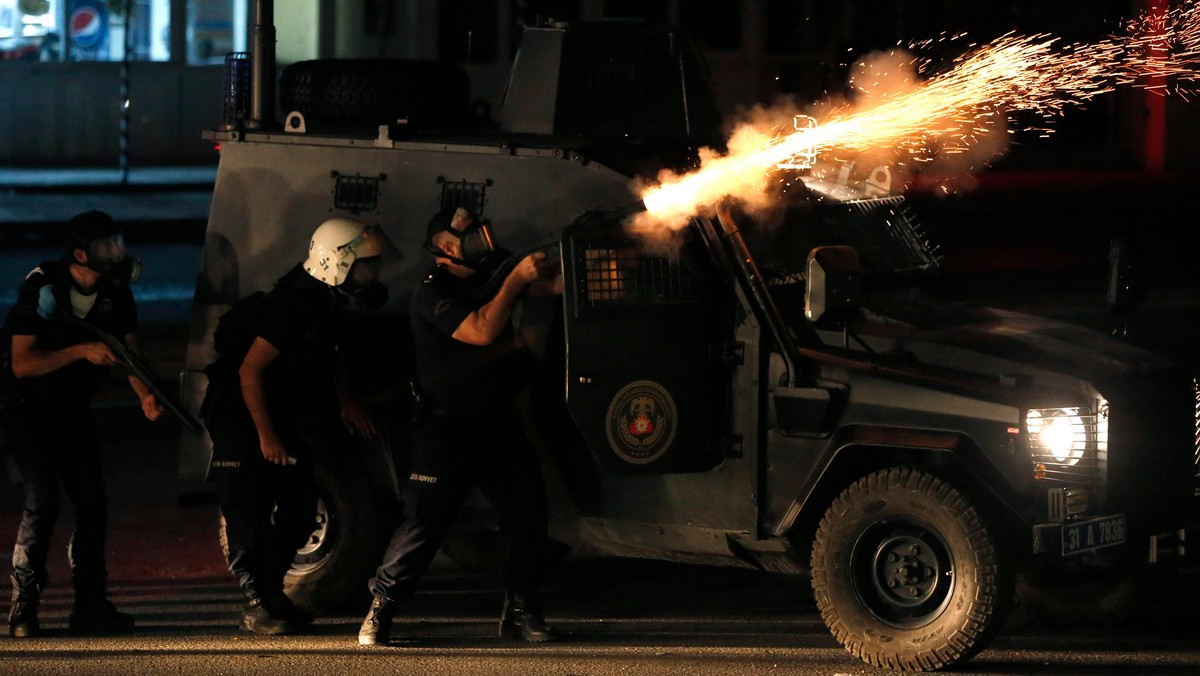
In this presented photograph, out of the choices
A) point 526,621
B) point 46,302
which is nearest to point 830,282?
point 526,621

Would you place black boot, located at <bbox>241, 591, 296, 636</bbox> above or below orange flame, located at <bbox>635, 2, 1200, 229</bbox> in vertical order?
below

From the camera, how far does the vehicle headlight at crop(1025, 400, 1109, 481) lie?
644 cm

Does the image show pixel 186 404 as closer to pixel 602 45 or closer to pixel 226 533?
pixel 226 533

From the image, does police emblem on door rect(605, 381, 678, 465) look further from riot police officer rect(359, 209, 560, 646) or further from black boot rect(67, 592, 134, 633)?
black boot rect(67, 592, 134, 633)

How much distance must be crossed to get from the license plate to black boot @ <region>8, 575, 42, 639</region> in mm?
4098

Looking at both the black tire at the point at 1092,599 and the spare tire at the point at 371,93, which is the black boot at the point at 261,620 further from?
the black tire at the point at 1092,599

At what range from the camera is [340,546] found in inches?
304

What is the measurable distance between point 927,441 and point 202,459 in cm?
341

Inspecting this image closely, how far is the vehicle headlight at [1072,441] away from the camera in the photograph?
6.44m

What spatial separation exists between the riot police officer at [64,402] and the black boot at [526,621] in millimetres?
1631

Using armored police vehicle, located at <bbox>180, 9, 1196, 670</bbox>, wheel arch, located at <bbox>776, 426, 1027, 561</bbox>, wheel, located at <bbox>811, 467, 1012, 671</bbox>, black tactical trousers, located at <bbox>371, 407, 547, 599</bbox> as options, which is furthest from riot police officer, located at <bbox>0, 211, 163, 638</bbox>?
wheel, located at <bbox>811, 467, 1012, 671</bbox>

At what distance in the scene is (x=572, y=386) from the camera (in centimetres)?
700

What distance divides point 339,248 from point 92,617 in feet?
6.17

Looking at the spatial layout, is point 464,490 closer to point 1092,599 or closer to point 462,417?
point 462,417
